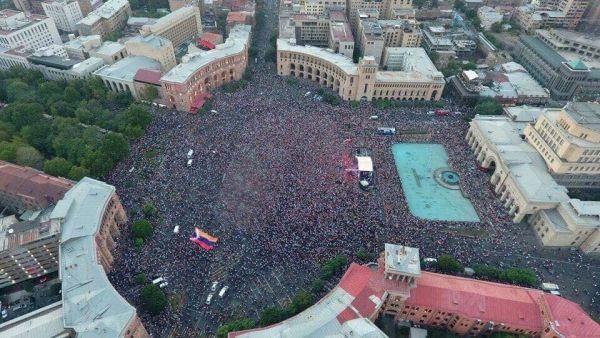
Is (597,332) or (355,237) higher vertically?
(597,332)

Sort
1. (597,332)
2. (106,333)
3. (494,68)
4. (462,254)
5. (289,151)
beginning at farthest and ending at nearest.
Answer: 1. (494,68)
2. (289,151)
3. (462,254)
4. (597,332)
5. (106,333)

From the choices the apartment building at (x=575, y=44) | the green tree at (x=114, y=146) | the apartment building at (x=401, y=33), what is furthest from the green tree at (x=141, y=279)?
the apartment building at (x=575, y=44)

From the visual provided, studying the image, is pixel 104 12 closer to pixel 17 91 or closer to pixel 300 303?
pixel 17 91

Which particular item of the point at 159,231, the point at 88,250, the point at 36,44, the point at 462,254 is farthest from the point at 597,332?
the point at 36,44

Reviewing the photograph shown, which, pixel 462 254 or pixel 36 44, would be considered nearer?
pixel 462 254

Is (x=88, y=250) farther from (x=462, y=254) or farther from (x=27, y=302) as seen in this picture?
(x=462, y=254)

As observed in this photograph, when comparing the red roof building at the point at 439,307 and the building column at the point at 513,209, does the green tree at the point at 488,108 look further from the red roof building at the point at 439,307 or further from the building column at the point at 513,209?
the red roof building at the point at 439,307

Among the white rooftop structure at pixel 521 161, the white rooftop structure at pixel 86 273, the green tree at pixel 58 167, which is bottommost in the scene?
the green tree at pixel 58 167

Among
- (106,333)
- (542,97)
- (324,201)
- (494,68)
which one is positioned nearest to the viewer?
(106,333)
